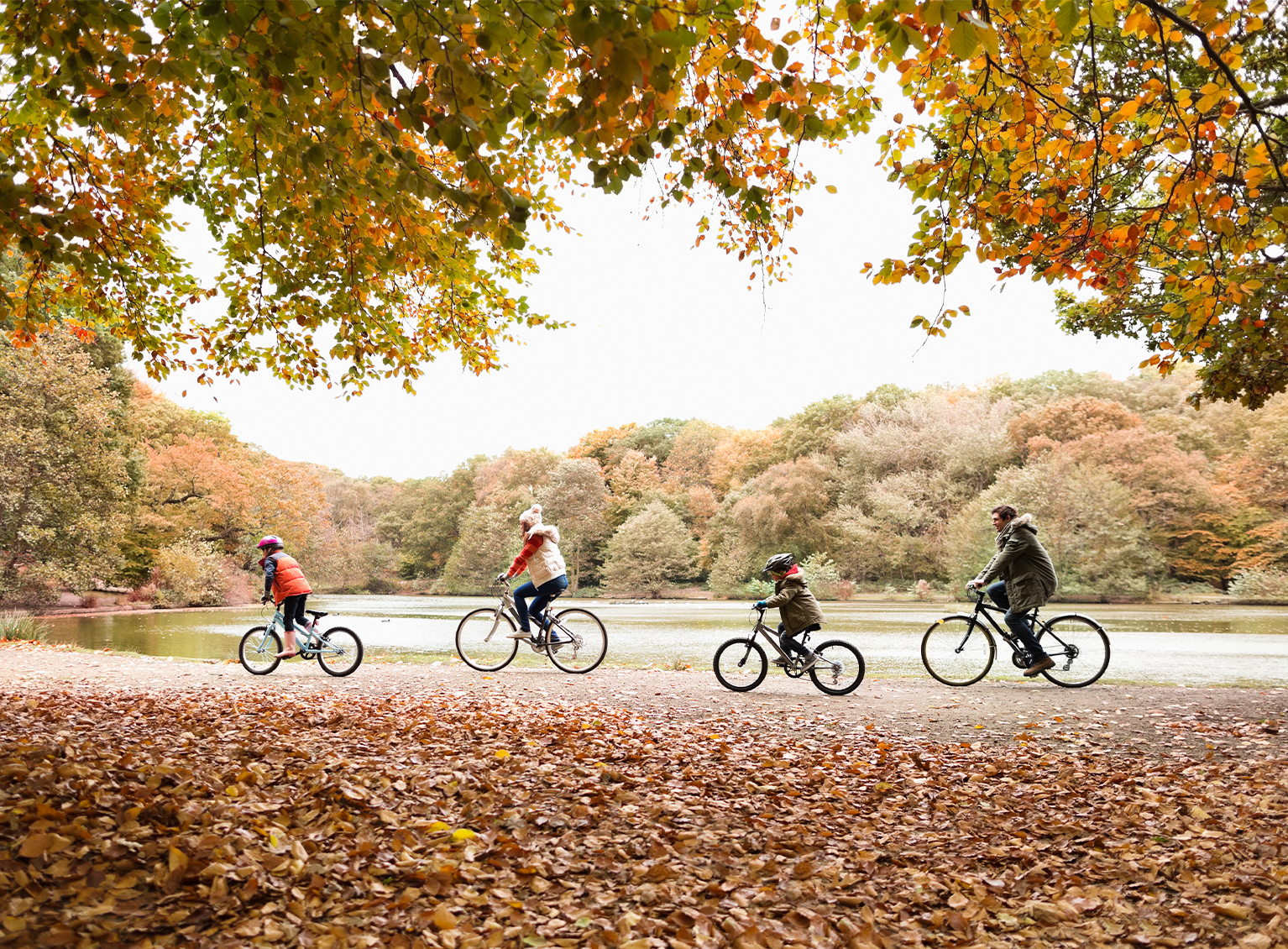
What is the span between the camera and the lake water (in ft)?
32.8

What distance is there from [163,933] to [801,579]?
6095 millimetres

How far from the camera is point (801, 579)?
25.0 feet

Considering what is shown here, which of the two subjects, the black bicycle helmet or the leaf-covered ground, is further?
the black bicycle helmet

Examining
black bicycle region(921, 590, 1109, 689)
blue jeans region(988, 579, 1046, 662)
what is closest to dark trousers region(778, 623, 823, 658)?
black bicycle region(921, 590, 1109, 689)

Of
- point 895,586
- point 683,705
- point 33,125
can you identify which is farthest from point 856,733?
point 895,586

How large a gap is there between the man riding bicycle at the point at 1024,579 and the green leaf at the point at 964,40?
5817mm

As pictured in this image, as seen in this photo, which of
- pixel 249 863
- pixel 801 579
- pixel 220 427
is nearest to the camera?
pixel 249 863

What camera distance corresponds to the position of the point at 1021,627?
7.85 meters

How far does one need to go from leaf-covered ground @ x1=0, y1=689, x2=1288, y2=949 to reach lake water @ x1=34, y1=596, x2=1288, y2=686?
14.6 feet

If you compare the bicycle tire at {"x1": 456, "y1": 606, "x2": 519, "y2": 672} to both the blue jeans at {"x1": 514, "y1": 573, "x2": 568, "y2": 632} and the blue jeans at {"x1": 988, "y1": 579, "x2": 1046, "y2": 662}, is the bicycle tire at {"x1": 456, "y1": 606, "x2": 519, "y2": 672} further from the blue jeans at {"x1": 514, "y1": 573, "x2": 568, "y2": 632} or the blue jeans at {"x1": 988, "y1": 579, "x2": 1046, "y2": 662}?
the blue jeans at {"x1": 988, "y1": 579, "x2": 1046, "y2": 662}

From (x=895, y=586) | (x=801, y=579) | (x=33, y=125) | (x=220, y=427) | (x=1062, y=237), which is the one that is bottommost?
(x=895, y=586)

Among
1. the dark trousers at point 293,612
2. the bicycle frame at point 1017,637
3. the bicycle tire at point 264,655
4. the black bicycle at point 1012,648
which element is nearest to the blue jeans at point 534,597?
the dark trousers at point 293,612

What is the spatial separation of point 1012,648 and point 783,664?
2.53 metres

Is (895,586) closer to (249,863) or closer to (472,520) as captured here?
(472,520)
